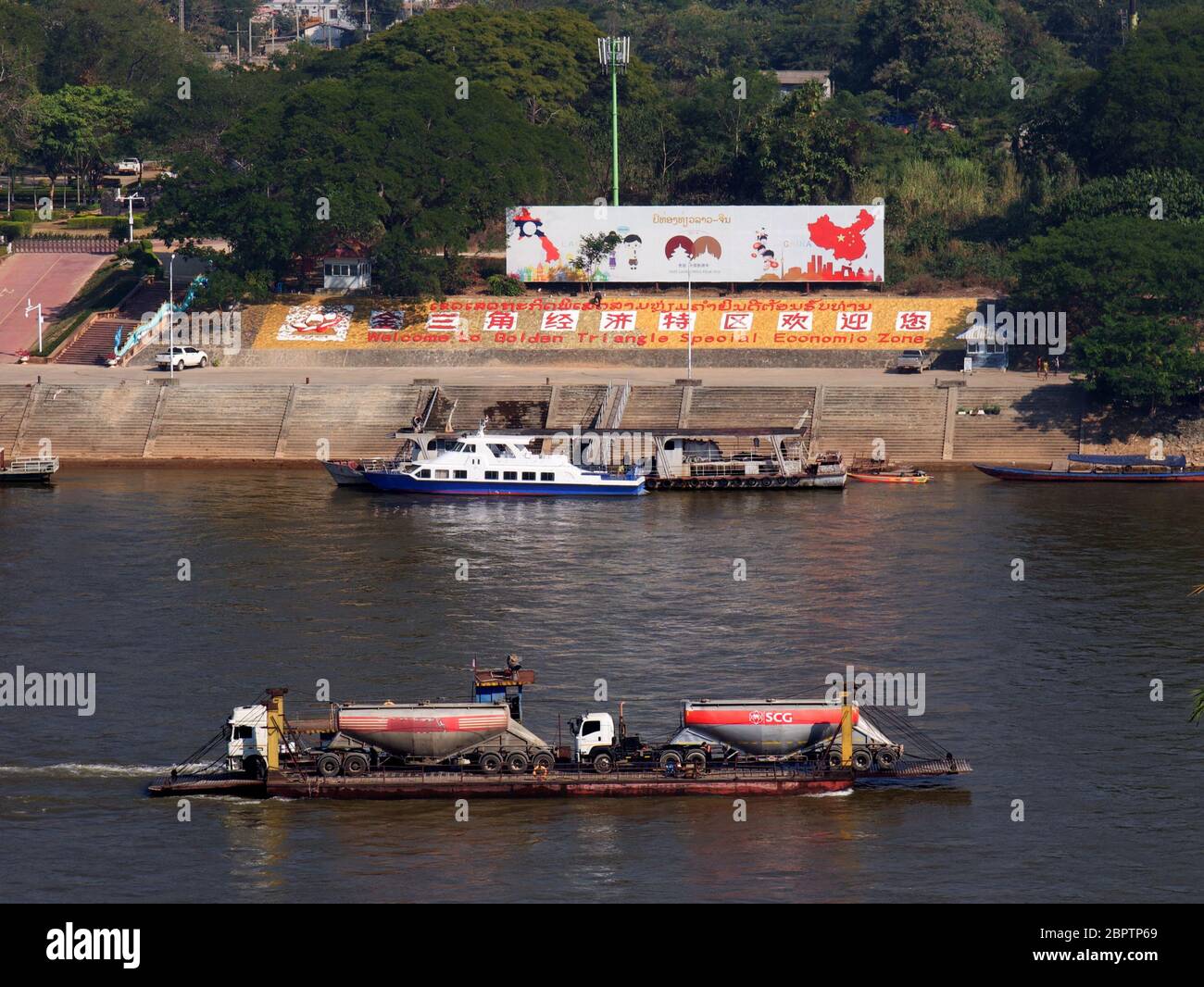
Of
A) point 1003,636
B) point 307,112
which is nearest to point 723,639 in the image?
point 1003,636

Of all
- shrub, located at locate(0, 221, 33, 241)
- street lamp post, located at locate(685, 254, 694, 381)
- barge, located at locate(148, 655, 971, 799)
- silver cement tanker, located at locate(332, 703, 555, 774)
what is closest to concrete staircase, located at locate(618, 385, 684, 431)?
street lamp post, located at locate(685, 254, 694, 381)

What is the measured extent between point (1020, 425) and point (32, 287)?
6697cm

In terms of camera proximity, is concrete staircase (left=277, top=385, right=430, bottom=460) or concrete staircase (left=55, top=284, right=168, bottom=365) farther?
concrete staircase (left=55, top=284, right=168, bottom=365)

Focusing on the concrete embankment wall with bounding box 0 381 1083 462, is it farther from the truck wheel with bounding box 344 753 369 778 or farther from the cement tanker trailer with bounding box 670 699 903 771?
the truck wheel with bounding box 344 753 369 778

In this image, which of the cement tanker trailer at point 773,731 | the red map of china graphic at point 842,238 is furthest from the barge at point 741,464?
the cement tanker trailer at point 773,731

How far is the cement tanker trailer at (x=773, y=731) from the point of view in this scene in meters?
51.2

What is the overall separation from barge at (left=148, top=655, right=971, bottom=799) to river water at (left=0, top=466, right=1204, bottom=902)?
0.65 m

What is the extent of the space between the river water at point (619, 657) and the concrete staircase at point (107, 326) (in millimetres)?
17356

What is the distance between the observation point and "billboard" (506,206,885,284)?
397 ft

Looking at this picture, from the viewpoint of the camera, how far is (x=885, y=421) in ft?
338

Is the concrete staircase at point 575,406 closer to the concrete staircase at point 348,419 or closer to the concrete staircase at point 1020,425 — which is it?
the concrete staircase at point 348,419

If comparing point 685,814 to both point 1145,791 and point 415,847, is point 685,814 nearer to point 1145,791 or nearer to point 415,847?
point 415,847
